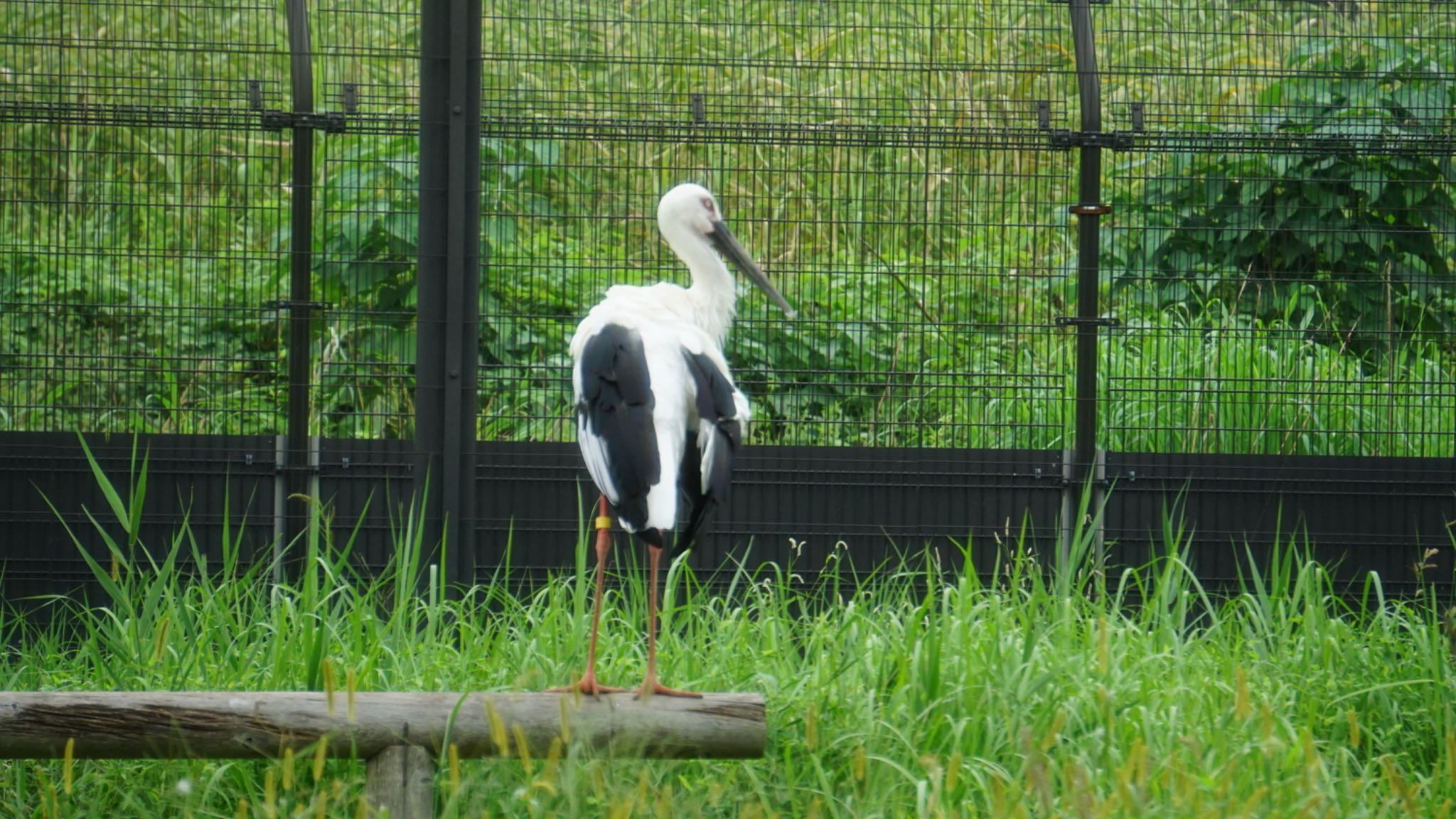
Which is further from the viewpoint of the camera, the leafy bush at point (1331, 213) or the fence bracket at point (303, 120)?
the leafy bush at point (1331, 213)

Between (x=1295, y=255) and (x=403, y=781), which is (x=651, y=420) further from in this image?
(x=1295, y=255)

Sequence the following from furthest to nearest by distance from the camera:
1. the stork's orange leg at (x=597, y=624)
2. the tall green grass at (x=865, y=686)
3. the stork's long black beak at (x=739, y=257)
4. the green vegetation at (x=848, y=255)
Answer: the green vegetation at (x=848, y=255)
the stork's long black beak at (x=739, y=257)
the stork's orange leg at (x=597, y=624)
the tall green grass at (x=865, y=686)

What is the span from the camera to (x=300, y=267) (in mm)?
4973

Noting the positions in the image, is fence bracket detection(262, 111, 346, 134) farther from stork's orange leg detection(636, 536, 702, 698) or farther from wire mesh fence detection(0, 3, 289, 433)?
stork's orange leg detection(636, 536, 702, 698)

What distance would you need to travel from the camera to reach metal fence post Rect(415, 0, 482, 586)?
15.7 feet

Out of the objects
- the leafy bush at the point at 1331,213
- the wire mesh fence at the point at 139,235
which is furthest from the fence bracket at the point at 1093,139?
the wire mesh fence at the point at 139,235

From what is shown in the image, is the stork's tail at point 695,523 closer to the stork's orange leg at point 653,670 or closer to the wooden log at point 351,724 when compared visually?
the stork's orange leg at point 653,670

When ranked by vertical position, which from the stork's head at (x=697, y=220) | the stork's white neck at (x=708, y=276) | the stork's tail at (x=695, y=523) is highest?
the stork's head at (x=697, y=220)

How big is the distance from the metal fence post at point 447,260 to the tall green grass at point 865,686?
0.87ft

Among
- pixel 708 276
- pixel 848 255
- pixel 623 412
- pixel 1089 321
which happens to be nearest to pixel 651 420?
pixel 623 412

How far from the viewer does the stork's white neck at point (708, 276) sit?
387 cm

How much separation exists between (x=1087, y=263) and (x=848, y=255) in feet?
6.11

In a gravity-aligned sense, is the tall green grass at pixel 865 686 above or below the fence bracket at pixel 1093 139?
below

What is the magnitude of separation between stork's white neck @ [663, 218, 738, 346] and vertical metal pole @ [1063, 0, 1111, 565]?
1713mm
